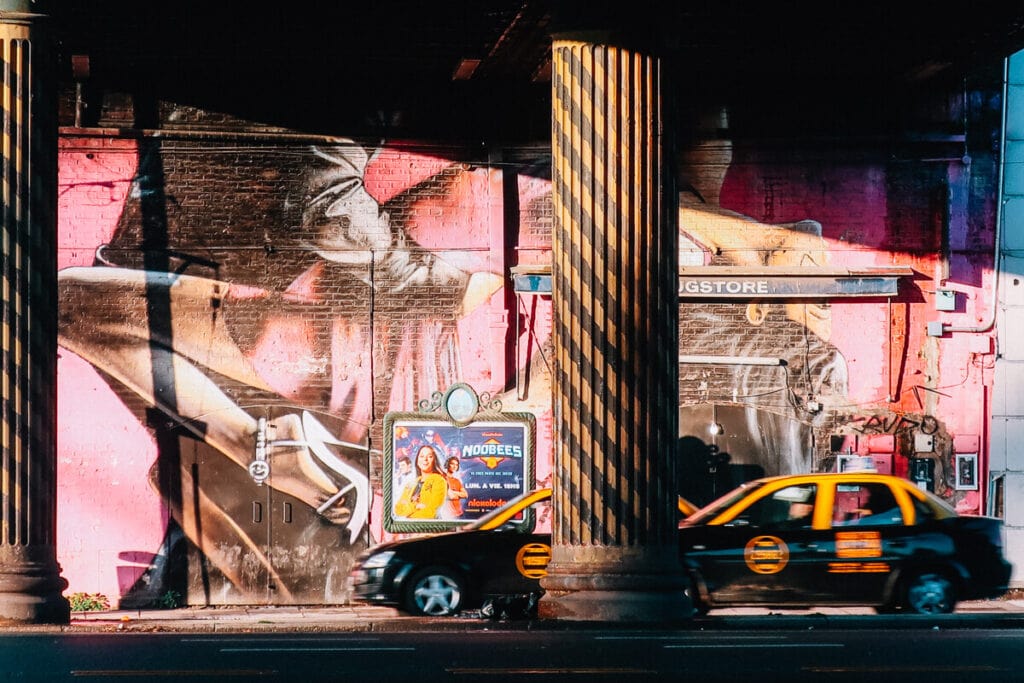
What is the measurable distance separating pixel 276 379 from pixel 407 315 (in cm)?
192

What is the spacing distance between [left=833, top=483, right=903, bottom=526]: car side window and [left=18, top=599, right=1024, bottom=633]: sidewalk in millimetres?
966

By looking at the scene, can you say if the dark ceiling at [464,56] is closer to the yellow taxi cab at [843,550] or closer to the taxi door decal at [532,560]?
the yellow taxi cab at [843,550]

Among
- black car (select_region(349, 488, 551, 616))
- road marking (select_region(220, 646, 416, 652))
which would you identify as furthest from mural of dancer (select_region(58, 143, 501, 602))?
road marking (select_region(220, 646, 416, 652))

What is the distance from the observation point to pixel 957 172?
21.2 meters

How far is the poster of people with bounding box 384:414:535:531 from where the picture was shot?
69.2ft

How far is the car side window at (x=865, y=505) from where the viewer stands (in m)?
16.0

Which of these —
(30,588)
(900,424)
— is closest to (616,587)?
(30,588)

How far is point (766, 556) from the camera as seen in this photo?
52.1 ft

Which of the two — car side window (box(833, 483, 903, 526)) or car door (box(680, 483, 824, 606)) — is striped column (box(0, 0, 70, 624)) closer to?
car door (box(680, 483, 824, 606))

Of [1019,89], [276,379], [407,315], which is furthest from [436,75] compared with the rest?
[1019,89]

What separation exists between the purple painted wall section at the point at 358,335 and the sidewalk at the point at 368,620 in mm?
736

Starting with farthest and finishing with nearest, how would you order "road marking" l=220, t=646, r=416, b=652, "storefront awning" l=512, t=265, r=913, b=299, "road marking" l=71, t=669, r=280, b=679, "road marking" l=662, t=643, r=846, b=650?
"storefront awning" l=512, t=265, r=913, b=299 → "road marking" l=662, t=643, r=846, b=650 → "road marking" l=220, t=646, r=416, b=652 → "road marking" l=71, t=669, r=280, b=679

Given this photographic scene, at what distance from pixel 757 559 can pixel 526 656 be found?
496 cm

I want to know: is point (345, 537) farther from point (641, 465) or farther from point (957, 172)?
point (957, 172)
